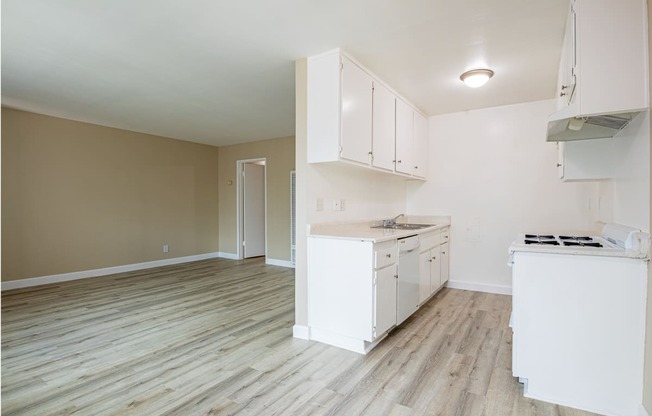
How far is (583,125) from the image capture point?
2.16m

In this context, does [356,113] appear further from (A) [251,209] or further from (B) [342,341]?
(A) [251,209]

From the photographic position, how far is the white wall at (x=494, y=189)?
3977 millimetres

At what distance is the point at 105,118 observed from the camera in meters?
4.98

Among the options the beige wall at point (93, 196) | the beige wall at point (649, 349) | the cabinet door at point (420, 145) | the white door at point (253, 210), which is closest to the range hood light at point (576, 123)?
the beige wall at point (649, 349)

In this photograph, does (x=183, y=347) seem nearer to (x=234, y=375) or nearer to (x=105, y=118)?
(x=234, y=375)

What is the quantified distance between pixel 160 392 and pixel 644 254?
2.87 metres

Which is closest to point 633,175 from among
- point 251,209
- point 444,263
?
Answer: point 444,263

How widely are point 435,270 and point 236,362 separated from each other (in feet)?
8.15

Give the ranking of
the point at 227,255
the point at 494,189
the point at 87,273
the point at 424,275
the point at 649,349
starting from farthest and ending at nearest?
1. the point at 227,255
2. the point at 87,273
3. the point at 494,189
4. the point at 424,275
5. the point at 649,349

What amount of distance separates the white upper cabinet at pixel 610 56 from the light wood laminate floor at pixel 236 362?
172 cm

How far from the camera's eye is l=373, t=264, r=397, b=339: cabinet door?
2.57 m

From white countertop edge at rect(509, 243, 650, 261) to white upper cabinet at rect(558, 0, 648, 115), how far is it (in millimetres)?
753

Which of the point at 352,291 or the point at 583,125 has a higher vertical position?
the point at 583,125

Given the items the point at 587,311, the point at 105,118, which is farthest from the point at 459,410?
the point at 105,118
